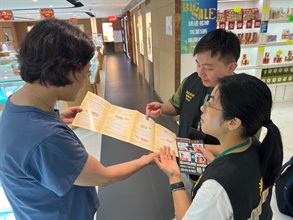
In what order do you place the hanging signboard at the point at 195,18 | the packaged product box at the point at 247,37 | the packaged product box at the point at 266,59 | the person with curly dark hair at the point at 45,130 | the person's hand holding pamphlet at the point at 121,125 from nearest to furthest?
the person with curly dark hair at the point at 45,130
the person's hand holding pamphlet at the point at 121,125
the hanging signboard at the point at 195,18
the packaged product box at the point at 247,37
the packaged product box at the point at 266,59

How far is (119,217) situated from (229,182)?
5.68 ft

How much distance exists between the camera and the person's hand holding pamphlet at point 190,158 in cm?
109

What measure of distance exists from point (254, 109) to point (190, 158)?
48 cm

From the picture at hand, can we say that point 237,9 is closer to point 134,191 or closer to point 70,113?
point 134,191

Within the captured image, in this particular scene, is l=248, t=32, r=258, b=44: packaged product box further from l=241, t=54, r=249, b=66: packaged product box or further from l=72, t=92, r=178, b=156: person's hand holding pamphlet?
l=72, t=92, r=178, b=156: person's hand holding pamphlet

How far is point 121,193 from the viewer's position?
8.09 feet

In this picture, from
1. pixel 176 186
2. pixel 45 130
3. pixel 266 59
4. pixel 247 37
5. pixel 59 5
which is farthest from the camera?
pixel 59 5

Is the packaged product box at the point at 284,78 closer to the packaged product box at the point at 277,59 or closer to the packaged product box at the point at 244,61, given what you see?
the packaged product box at the point at 277,59

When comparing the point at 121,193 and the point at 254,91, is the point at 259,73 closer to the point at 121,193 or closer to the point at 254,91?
the point at 121,193

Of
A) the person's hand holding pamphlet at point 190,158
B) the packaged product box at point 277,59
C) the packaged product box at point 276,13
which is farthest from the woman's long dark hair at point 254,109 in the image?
the packaged product box at point 277,59

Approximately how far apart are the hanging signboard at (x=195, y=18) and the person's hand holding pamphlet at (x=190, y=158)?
246cm

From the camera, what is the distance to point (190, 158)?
1147 millimetres

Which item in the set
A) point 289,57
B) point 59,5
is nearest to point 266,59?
point 289,57

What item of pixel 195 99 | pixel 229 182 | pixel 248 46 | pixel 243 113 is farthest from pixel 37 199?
pixel 248 46
